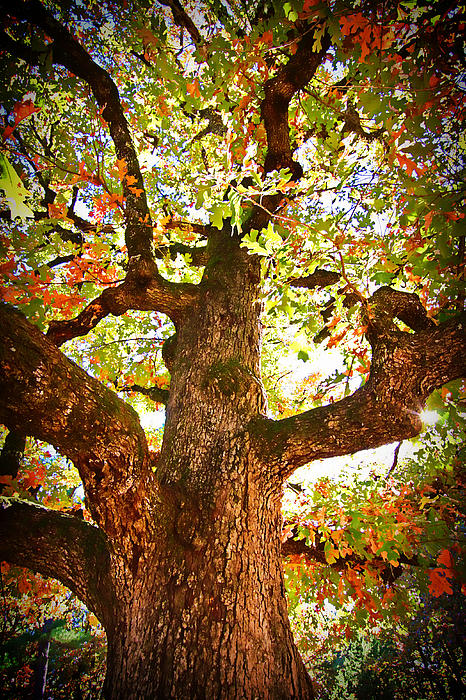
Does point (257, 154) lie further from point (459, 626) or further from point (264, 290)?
point (459, 626)

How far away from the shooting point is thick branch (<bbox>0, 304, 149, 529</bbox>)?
1414 mm

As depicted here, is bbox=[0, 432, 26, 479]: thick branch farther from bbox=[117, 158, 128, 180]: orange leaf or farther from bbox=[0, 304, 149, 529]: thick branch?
bbox=[117, 158, 128, 180]: orange leaf

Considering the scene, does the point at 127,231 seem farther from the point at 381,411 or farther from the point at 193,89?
the point at 381,411

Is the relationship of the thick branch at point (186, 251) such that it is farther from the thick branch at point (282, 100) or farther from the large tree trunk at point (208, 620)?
the large tree trunk at point (208, 620)

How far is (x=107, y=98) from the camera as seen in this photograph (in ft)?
11.5

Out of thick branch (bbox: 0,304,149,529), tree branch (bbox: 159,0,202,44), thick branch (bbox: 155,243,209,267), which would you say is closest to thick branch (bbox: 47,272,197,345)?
thick branch (bbox: 0,304,149,529)

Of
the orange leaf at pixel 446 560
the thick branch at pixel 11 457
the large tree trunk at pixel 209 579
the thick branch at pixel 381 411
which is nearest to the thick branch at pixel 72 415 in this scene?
the large tree trunk at pixel 209 579

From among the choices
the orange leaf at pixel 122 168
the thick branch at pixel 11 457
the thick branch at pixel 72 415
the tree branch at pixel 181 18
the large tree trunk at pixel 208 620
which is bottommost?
the large tree trunk at pixel 208 620

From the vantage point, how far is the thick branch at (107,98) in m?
3.15

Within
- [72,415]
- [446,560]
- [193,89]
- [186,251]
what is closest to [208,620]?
[72,415]

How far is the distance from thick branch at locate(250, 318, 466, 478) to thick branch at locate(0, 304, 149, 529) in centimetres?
96

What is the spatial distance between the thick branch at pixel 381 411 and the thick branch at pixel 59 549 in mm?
1267

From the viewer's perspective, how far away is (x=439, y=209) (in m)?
1.79

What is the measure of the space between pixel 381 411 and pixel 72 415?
74.8 inches
